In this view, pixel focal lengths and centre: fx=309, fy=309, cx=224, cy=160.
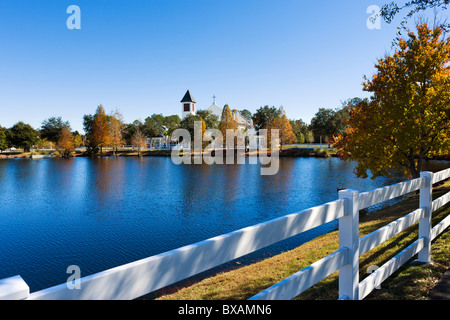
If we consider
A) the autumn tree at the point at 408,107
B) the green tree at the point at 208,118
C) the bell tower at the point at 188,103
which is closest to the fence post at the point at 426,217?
the autumn tree at the point at 408,107

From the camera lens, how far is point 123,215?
1662cm

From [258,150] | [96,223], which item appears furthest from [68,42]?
[258,150]

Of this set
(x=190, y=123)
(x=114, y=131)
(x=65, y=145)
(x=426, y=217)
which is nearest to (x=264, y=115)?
(x=190, y=123)

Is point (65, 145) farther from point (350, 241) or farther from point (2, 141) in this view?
point (350, 241)

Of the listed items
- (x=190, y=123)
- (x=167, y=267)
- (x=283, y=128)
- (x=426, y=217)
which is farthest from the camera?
(x=190, y=123)

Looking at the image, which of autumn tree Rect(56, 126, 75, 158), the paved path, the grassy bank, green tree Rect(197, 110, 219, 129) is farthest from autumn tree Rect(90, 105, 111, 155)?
the paved path

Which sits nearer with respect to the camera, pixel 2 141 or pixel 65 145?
pixel 65 145

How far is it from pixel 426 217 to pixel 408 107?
10271mm

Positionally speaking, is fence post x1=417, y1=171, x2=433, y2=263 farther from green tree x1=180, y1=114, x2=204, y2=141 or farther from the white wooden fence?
green tree x1=180, y1=114, x2=204, y2=141

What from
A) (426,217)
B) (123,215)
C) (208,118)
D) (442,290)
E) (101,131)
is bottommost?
(123,215)

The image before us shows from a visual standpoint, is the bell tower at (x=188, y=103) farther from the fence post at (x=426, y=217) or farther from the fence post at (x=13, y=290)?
the fence post at (x=13, y=290)

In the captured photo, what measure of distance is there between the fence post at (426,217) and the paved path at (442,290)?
0.58 metres
